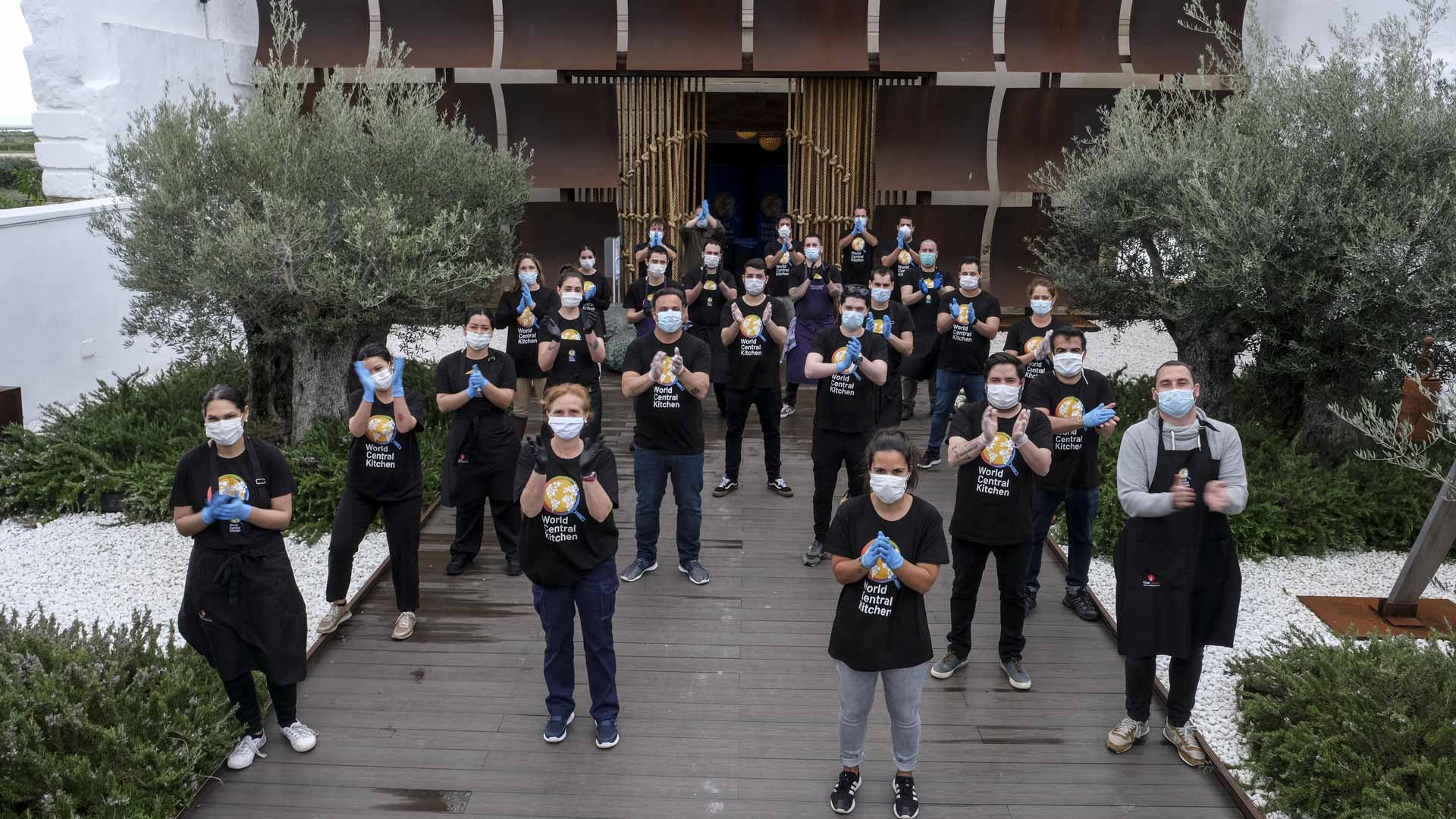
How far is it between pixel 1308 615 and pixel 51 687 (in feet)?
21.6

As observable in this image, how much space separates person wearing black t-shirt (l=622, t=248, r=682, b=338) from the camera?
8875 mm

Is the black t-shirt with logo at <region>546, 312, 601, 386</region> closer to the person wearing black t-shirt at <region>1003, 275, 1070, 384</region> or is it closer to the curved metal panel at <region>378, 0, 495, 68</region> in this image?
the person wearing black t-shirt at <region>1003, 275, 1070, 384</region>

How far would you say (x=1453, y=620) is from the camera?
6574mm

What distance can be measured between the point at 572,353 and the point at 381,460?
→ 230cm

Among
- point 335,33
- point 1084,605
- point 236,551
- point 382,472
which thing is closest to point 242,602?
point 236,551

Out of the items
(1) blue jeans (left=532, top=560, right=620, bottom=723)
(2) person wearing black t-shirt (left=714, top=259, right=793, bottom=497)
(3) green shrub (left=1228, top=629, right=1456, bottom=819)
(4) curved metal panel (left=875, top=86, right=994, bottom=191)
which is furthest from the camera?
(4) curved metal panel (left=875, top=86, right=994, bottom=191)

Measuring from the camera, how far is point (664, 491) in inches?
257

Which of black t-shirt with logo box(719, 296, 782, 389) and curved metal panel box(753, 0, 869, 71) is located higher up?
curved metal panel box(753, 0, 869, 71)

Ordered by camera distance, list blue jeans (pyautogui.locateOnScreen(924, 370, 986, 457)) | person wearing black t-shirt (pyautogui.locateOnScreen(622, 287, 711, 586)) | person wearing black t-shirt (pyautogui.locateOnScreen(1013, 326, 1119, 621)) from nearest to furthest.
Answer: person wearing black t-shirt (pyautogui.locateOnScreen(1013, 326, 1119, 621)) < person wearing black t-shirt (pyautogui.locateOnScreen(622, 287, 711, 586)) < blue jeans (pyautogui.locateOnScreen(924, 370, 986, 457))

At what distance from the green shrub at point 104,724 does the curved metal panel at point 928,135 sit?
38.1ft

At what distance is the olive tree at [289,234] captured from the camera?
8062mm

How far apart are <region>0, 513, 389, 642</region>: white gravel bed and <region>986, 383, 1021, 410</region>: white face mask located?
3858 mm

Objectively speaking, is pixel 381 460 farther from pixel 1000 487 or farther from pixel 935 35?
pixel 935 35

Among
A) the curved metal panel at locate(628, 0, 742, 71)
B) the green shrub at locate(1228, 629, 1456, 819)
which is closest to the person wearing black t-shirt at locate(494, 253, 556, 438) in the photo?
the green shrub at locate(1228, 629, 1456, 819)
